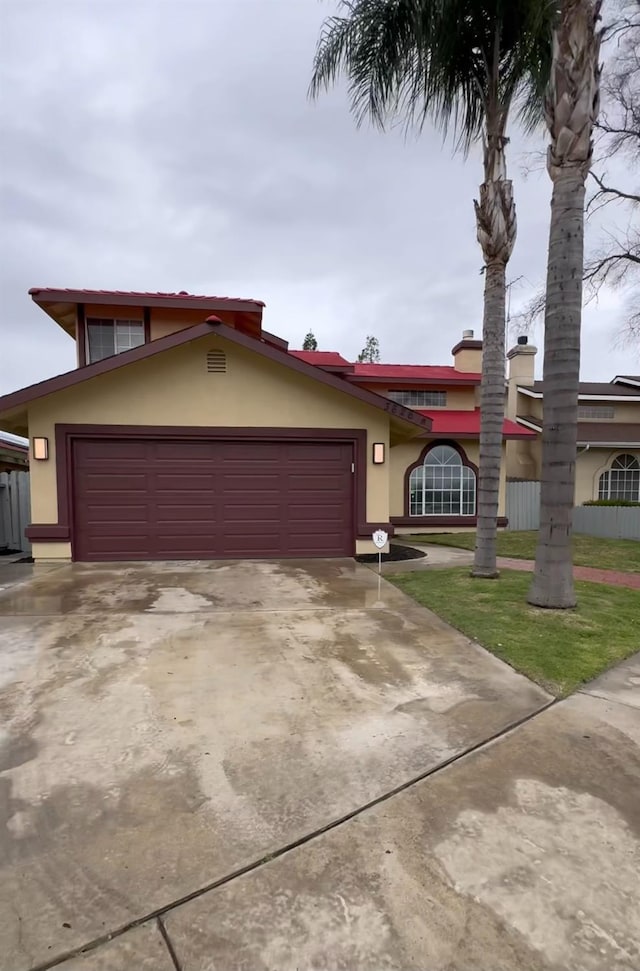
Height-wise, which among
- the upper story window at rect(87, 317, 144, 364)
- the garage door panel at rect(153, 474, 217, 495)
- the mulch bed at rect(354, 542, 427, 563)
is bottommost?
the mulch bed at rect(354, 542, 427, 563)

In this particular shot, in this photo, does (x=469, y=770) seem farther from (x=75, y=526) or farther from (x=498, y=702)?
(x=75, y=526)

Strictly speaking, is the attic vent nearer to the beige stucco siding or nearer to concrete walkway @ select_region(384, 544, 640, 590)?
the beige stucco siding

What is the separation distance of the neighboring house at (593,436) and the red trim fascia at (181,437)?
31.7ft

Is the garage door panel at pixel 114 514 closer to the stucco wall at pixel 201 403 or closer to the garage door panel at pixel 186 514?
the garage door panel at pixel 186 514

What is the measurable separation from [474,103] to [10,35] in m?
7.91

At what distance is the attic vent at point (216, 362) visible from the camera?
31.8 ft

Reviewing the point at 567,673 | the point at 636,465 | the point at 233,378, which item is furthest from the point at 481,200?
the point at 636,465

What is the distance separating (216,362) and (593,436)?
1441 cm

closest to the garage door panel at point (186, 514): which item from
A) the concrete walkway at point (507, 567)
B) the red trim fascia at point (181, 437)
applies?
the red trim fascia at point (181, 437)

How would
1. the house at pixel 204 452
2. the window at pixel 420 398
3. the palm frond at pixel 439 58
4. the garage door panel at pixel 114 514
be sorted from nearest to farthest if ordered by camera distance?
the palm frond at pixel 439 58, the house at pixel 204 452, the garage door panel at pixel 114 514, the window at pixel 420 398

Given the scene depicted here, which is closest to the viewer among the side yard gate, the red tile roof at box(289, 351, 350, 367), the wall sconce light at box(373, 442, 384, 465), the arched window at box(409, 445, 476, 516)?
the wall sconce light at box(373, 442, 384, 465)

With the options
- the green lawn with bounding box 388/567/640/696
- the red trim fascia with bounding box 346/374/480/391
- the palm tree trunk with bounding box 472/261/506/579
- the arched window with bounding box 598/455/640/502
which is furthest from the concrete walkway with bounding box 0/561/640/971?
the arched window with bounding box 598/455/640/502

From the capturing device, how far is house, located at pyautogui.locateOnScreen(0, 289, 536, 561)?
9.30 metres

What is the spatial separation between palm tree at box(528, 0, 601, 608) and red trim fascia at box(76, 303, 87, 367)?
9623 millimetres
